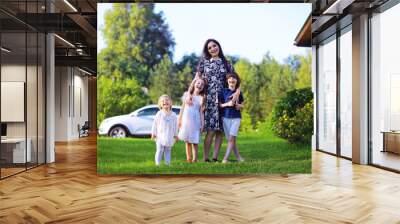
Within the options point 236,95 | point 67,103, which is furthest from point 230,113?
point 67,103

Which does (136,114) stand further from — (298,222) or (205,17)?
(298,222)

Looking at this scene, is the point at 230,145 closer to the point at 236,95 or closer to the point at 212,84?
the point at 236,95

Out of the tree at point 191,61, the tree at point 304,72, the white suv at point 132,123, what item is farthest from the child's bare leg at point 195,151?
the tree at point 304,72

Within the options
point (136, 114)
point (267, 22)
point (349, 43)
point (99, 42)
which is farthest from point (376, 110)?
point (99, 42)

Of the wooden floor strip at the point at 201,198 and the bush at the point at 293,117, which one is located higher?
the bush at the point at 293,117

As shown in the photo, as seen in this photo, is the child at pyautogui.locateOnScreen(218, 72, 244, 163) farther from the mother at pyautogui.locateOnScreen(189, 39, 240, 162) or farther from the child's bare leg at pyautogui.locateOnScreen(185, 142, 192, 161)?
the child's bare leg at pyautogui.locateOnScreen(185, 142, 192, 161)

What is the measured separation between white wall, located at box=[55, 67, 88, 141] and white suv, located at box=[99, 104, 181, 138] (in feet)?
31.1

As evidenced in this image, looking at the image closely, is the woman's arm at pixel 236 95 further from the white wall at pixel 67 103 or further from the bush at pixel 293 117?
the white wall at pixel 67 103

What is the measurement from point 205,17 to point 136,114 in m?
1.86

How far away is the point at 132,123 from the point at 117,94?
0.51 m

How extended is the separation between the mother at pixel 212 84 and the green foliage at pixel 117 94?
0.97 metres

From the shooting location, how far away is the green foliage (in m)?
6.81

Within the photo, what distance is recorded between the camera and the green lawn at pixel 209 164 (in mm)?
6727

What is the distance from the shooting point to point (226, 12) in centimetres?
676
